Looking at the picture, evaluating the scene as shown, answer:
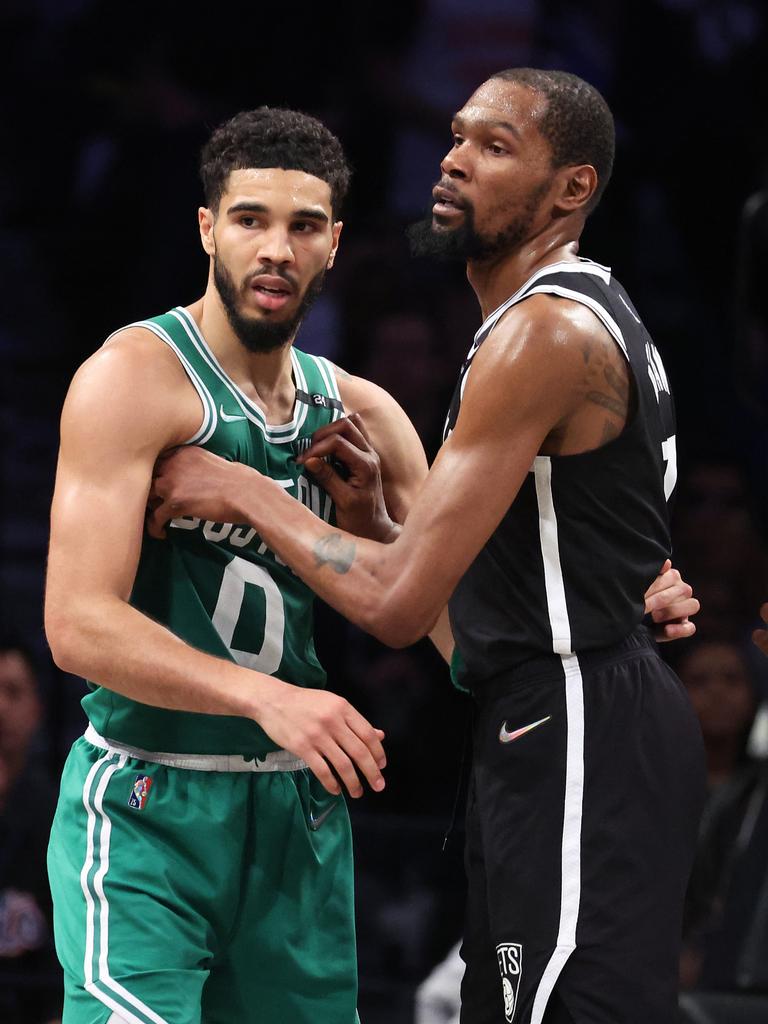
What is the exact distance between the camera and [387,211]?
631cm

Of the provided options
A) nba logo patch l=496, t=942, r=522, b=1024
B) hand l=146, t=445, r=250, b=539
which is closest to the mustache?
hand l=146, t=445, r=250, b=539

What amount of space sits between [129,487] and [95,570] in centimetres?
16

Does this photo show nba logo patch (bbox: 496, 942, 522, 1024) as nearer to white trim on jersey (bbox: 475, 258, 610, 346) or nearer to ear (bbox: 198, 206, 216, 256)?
white trim on jersey (bbox: 475, 258, 610, 346)

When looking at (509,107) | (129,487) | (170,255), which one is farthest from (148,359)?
(170,255)

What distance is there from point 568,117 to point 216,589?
3.54 ft

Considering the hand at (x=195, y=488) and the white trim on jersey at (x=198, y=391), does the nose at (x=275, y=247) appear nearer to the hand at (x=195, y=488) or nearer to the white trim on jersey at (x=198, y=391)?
the white trim on jersey at (x=198, y=391)

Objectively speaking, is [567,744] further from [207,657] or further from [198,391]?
[198,391]

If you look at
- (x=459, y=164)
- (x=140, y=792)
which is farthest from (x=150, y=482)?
(x=459, y=164)

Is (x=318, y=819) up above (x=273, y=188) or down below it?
below

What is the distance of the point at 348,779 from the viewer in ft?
8.36

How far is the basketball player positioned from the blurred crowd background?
2808mm

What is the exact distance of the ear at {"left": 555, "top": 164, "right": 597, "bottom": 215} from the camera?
2.94m

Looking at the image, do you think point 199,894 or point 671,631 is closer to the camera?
point 199,894

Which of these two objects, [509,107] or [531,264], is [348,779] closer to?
[531,264]
